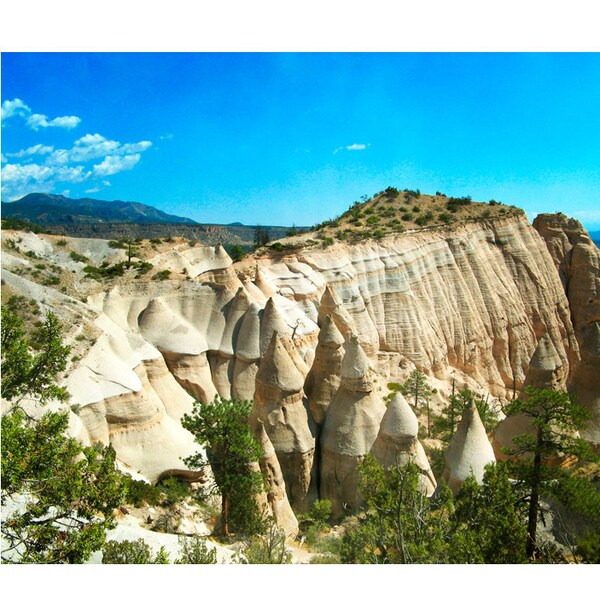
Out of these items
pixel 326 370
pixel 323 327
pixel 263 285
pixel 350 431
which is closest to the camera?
pixel 350 431

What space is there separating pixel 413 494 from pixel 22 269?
63.0 feet

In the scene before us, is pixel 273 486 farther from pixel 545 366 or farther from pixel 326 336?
pixel 545 366

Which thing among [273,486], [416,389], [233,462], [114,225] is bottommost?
[273,486]

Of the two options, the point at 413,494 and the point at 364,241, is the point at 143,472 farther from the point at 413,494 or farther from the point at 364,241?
the point at 364,241

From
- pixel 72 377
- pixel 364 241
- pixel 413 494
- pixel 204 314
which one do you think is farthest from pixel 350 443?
pixel 364 241

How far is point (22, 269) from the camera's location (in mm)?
21469

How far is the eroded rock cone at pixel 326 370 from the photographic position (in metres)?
18.0

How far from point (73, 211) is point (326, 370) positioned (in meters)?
152

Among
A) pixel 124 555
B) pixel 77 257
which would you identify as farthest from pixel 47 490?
pixel 77 257

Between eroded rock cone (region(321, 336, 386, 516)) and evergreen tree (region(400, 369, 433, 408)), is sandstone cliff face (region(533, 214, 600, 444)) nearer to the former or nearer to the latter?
evergreen tree (region(400, 369, 433, 408))

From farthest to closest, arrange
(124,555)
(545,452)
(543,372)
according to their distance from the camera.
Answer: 1. (543,372)
2. (545,452)
3. (124,555)

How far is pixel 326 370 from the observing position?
1836 cm

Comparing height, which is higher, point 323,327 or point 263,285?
point 263,285

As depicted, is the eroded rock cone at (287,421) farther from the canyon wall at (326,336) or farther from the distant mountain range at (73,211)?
the distant mountain range at (73,211)
